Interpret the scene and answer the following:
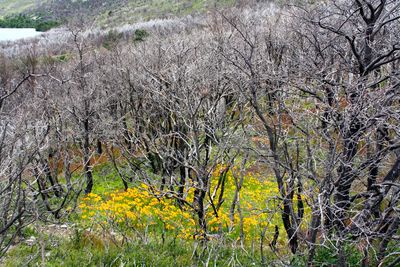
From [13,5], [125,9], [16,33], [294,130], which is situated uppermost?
[13,5]

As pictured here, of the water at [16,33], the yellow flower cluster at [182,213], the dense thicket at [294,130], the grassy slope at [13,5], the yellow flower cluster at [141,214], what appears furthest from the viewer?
the grassy slope at [13,5]

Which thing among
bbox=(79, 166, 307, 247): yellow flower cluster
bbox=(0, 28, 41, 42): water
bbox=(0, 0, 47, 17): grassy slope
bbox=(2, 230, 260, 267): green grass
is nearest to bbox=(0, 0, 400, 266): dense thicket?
bbox=(79, 166, 307, 247): yellow flower cluster

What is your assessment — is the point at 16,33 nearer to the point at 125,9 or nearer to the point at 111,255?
the point at 125,9

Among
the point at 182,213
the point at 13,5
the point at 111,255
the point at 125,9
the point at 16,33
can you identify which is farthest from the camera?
the point at 13,5

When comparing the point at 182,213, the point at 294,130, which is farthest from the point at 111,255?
the point at 294,130

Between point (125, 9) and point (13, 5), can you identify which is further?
point (13, 5)

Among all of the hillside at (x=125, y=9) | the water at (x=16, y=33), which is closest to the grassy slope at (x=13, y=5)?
the hillside at (x=125, y=9)

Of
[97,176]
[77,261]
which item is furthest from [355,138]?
[97,176]

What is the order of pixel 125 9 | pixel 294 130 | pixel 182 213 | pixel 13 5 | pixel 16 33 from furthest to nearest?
pixel 13 5, pixel 125 9, pixel 16 33, pixel 294 130, pixel 182 213

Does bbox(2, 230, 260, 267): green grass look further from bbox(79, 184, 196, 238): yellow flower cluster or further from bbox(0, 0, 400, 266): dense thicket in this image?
bbox(79, 184, 196, 238): yellow flower cluster

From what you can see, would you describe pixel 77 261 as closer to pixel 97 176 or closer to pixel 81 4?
pixel 97 176

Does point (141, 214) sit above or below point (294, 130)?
below

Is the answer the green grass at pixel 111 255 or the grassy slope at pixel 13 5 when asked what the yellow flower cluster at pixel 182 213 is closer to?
the green grass at pixel 111 255

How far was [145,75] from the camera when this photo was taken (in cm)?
1480
